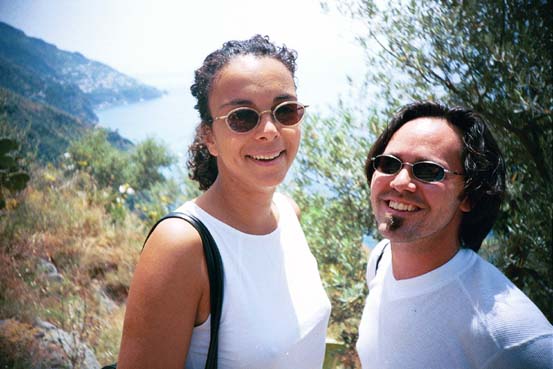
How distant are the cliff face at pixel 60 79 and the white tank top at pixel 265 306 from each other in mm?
7227

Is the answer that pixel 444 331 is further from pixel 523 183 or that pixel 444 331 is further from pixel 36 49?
pixel 36 49

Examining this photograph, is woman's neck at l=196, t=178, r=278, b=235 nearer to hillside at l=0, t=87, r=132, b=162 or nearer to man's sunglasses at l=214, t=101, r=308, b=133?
man's sunglasses at l=214, t=101, r=308, b=133

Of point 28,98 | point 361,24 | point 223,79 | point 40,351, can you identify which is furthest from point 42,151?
point 223,79

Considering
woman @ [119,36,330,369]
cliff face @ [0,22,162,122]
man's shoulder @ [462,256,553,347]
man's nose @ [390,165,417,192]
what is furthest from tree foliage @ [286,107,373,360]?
cliff face @ [0,22,162,122]

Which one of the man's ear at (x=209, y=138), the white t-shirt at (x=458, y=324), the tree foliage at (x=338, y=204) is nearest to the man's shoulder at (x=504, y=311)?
the white t-shirt at (x=458, y=324)

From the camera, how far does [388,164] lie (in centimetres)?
205

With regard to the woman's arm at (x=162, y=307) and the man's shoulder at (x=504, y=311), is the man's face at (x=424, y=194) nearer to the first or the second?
the man's shoulder at (x=504, y=311)

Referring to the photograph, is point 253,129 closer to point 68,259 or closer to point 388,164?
point 388,164

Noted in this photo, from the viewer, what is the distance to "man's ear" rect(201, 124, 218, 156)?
2.10 meters

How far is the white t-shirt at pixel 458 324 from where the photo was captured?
5.00 feet

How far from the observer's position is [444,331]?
1.68 meters

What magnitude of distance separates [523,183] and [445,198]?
215cm

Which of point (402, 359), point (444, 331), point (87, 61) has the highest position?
point (87, 61)

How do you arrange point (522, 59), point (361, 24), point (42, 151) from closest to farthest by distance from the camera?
point (522, 59)
point (361, 24)
point (42, 151)
